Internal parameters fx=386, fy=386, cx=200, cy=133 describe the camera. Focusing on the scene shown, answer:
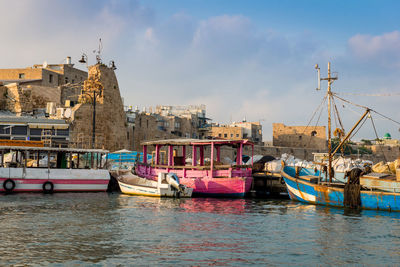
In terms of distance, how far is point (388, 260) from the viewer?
10469 mm

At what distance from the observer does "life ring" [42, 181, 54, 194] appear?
26016mm

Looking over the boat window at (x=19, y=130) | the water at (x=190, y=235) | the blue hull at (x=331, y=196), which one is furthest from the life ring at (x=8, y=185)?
the blue hull at (x=331, y=196)

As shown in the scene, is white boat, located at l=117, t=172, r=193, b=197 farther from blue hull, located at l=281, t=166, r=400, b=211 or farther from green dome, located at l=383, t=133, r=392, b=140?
green dome, located at l=383, t=133, r=392, b=140

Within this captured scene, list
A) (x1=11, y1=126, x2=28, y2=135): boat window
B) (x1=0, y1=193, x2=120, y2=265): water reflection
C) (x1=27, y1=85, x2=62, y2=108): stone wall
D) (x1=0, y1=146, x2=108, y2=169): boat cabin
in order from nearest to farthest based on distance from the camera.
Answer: (x1=0, y1=193, x2=120, y2=265): water reflection
(x1=0, y1=146, x2=108, y2=169): boat cabin
(x1=11, y1=126, x2=28, y2=135): boat window
(x1=27, y1=85, x2=62, y2=108): stone wall

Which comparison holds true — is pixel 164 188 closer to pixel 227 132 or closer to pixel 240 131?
pixel 227 132

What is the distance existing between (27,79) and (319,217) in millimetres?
49269

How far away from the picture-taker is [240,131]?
247 feet

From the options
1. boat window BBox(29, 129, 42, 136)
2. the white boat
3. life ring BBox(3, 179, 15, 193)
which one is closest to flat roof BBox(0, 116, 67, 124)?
boat window BBox(29, 129, 42, 136)

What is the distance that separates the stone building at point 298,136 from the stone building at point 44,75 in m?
39.8

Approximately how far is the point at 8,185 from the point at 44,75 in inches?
1328

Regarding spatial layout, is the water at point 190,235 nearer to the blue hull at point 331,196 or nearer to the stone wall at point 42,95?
the blue hull at point 331,196

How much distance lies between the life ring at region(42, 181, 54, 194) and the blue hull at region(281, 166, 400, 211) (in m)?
15.6

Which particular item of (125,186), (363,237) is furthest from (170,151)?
(363,237)

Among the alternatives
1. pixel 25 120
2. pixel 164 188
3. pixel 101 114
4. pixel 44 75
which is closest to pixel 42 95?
pixel 44 75
